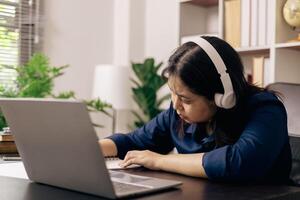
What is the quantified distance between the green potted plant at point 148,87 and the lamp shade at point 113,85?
0.65ft

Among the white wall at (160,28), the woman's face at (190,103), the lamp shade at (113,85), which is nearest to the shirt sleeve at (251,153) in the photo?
the woman's face at (190,103)

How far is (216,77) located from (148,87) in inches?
83.2

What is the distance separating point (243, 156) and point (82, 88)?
8.14 feet

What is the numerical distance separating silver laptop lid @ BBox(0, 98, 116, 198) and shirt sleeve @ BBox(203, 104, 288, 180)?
321 mm

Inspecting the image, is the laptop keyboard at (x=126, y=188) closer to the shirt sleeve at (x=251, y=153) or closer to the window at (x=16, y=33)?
the shirt sleeve at (x=251, y=153)

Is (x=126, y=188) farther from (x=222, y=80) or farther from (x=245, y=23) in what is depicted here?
(x=245, y=23)

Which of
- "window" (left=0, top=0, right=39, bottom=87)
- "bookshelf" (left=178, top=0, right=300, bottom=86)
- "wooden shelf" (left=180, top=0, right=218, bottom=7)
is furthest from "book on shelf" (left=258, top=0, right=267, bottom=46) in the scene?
"window" (left=0, top=0, right=39, bottom=87)

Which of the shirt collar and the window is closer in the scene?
the shirt collar

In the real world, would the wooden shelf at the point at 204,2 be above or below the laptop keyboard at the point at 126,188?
above

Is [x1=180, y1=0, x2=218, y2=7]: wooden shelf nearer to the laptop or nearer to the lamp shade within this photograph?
the lamp shade

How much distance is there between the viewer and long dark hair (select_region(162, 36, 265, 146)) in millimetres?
1141

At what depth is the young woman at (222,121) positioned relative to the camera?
1.03 metres

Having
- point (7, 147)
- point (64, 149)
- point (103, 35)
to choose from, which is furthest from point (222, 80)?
point (103, 35)

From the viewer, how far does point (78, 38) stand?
132 inches
